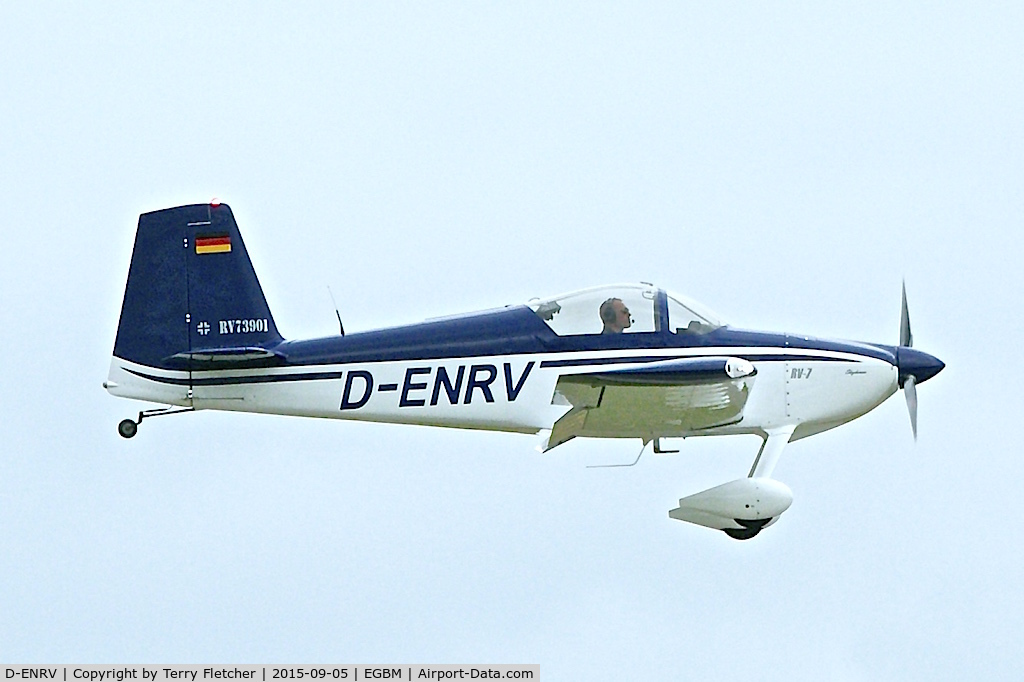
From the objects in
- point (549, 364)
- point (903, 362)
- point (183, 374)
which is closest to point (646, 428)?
point (549, 364)

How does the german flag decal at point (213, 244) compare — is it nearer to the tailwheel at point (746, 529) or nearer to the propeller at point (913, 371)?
the tailwheel at point (746, 529)

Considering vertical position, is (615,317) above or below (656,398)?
above

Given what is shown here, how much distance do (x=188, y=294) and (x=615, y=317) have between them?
3898mm

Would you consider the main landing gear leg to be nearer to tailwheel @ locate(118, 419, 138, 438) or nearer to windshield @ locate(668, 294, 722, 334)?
tailwheel @ locate(118, 419, 138, 438)

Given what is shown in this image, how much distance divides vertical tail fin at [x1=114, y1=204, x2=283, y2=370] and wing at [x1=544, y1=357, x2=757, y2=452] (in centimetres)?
291

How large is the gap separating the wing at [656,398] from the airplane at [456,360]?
3cm

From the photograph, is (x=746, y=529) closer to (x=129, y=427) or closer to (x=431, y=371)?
(x=431, y=371)

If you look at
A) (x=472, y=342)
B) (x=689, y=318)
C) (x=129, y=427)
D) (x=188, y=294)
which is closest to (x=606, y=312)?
(x=689, y=318)

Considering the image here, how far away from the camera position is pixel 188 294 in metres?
16.8

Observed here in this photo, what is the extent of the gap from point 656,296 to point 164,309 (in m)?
4.48

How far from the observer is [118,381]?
16703 mm

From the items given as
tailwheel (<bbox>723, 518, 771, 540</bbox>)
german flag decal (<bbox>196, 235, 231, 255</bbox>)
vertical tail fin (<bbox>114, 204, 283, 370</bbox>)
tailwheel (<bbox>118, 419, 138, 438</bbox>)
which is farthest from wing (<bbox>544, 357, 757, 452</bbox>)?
tailwheel (<bbox>118, 419, 138, 438</bbox>)

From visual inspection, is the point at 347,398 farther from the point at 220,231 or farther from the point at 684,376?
the point at 684,376

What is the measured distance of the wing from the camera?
611 inches
